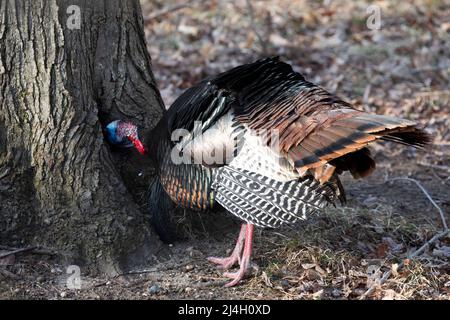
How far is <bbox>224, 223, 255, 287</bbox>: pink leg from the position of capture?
4.04 metres

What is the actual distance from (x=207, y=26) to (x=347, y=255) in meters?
5.28

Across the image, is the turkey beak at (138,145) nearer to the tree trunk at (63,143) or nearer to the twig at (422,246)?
the tree trunk at (63,143)

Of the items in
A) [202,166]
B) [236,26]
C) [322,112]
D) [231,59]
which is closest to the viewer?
[322,112]

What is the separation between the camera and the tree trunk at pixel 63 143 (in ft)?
12.7

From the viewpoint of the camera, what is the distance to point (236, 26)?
8844 mm

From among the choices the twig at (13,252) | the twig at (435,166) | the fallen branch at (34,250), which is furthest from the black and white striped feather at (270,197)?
the twig at (435,166)

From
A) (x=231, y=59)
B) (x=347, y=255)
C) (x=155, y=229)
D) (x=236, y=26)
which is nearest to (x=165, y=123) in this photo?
(x=155, y=229)

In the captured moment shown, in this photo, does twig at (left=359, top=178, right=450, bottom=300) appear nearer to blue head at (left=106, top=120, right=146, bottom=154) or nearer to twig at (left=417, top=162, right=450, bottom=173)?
twig at (left=417, top=162, right=450, bottom=173)

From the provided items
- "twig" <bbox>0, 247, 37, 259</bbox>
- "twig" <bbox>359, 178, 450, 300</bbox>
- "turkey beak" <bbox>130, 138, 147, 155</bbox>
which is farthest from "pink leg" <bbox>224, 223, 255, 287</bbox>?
"twig" <bbox>0, 247, 37, 259</bbox>

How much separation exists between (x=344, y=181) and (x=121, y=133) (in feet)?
7.10

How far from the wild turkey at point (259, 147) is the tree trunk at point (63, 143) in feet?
1.35

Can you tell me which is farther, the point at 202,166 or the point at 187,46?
the point at 187,46

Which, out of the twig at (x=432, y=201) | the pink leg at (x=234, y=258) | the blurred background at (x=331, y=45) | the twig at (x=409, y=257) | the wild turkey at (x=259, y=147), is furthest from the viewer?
the blurred background at (x=331, y=45)
